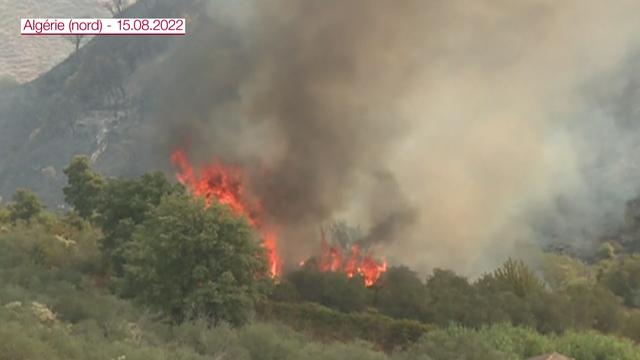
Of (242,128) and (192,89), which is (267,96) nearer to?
(242,128)

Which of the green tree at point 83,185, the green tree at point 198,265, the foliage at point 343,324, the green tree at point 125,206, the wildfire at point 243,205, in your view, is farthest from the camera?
the green tree at point 83,185

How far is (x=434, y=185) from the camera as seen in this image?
62.8 meters

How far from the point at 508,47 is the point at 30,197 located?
45.4 m

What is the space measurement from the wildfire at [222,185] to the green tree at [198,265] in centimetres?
1166

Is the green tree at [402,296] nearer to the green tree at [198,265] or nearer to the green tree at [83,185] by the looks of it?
the green tree at [198,265]

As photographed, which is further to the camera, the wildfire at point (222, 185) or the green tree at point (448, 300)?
the wildfire at point (222, 185)

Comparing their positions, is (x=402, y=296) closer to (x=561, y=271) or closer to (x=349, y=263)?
(x=349, y=263)

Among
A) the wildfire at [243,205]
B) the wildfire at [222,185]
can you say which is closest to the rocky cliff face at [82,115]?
the wildfire at [222,185]

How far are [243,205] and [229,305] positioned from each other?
611 inches

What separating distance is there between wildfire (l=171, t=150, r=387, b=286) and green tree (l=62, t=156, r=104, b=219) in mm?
7265

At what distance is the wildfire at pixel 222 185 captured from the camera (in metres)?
36.4

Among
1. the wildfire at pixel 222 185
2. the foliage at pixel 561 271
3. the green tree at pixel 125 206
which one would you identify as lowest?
the foliage at pixel 561 271

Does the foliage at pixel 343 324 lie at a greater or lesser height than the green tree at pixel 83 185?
lesser

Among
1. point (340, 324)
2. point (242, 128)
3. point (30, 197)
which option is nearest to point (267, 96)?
point (242, 128)
